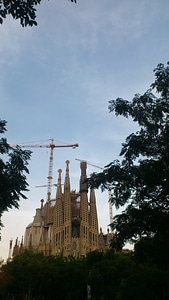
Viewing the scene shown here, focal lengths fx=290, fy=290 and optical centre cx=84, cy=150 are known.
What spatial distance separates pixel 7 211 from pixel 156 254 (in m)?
6.56

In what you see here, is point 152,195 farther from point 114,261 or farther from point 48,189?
point 48,189

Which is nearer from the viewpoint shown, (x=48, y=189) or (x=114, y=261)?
(x=114, y=261)

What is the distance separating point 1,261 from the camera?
41.4 metres

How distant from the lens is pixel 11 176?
1170cm

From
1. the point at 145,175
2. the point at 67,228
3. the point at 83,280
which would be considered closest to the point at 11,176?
the point at 145,175

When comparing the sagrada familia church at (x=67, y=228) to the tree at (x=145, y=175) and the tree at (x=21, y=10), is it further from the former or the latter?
the tree at (x=21, y=10)

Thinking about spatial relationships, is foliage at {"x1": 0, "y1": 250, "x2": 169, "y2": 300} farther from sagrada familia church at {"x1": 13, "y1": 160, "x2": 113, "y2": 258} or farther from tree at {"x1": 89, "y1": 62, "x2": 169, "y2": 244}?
sagrada familia church at {"x1": 13, "y1": 160, "x2": 113, "y2": 258}

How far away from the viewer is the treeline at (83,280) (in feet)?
70.3

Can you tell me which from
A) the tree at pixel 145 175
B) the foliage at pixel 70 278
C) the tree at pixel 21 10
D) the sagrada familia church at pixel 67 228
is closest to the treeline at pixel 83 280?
the foliage at pixel 70 278

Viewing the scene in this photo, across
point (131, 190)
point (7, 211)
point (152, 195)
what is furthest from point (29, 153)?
point (152, 195)

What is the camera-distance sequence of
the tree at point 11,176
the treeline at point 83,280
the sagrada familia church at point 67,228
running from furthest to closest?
the sagrada familia church at point 67,228 → the treeline at point 83,280 → the tree at point 11,176

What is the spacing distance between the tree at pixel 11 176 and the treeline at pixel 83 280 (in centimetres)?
1280

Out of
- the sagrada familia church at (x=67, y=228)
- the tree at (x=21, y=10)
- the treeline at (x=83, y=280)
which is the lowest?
the treeline at (x=83, y=280)

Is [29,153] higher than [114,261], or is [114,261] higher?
[29,153]
